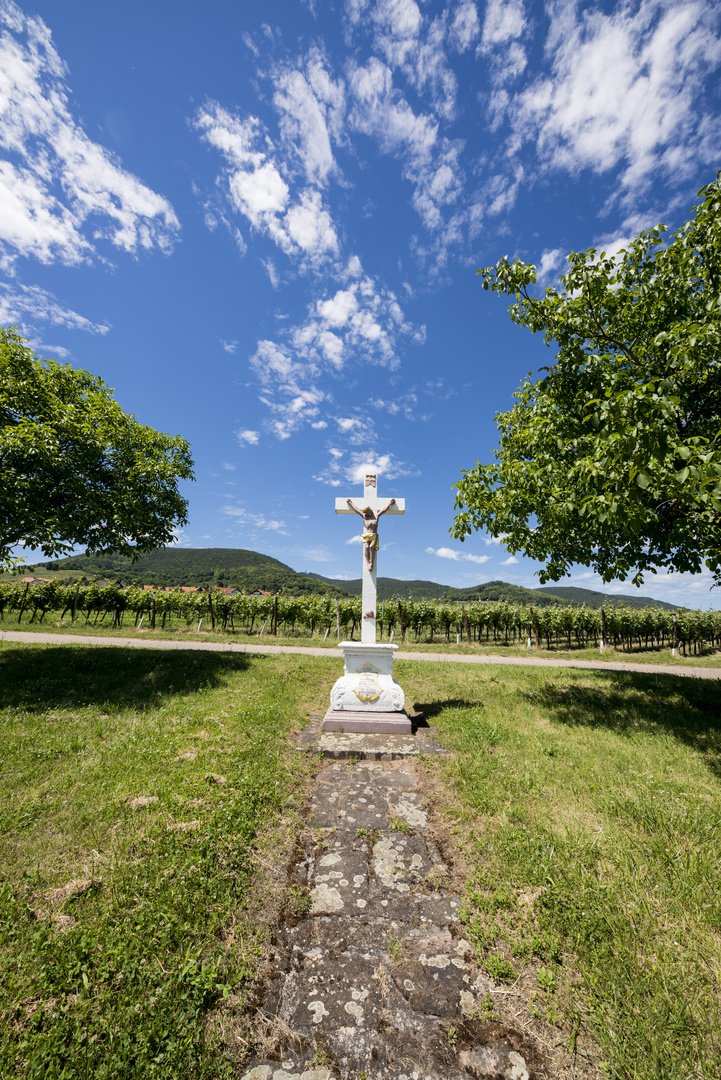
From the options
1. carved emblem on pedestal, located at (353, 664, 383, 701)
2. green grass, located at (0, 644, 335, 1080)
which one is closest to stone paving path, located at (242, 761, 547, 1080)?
green grass, located at (0, 644, 335, 1080)

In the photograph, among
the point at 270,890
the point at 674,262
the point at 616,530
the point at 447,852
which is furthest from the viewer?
the point at 674,262

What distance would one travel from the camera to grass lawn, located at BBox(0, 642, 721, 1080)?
215 cm

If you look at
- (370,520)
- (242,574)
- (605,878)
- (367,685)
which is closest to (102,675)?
(367,685)

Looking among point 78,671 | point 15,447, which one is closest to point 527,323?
point 15,447

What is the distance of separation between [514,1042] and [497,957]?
0.47 metres

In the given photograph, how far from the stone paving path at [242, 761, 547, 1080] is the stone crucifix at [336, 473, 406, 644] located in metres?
4.42

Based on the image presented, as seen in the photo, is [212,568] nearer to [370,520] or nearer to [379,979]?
[370,520]

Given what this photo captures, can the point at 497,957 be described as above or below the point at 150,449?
below

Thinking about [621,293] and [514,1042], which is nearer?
[514,1042]

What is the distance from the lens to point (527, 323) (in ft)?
28.1

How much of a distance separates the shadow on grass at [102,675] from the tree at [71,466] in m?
2.83

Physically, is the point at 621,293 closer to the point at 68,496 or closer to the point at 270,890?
the point at 270,890

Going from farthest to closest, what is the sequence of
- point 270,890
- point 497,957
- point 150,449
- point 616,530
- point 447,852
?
point 150,449 → point 616,530 → point 447,852 → point 270,890 → point 497,957

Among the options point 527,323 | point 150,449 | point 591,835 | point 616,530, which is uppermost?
point 527,323
